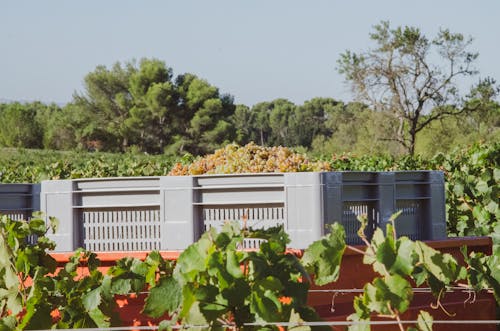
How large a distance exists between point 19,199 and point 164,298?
8.64ft

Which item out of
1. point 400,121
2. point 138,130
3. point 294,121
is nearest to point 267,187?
point 400,121

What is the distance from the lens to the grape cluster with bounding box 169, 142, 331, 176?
7113 mm

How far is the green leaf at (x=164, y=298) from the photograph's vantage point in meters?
3.12

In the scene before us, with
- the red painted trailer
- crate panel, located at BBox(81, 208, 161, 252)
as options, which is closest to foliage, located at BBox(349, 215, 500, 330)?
the red painted trailer

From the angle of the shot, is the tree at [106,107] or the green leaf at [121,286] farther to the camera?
the tree at [106,107]

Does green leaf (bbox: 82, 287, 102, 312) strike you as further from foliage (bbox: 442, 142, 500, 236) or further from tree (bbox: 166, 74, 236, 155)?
tree (bbox: 166, 74, 236, 155)

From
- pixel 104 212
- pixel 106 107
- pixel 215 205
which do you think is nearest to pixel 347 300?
pixel 215 205

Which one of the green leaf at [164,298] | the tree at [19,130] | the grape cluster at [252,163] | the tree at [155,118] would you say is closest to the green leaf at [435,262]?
the green leaf at [164,298]

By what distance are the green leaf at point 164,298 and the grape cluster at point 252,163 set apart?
3836 mm

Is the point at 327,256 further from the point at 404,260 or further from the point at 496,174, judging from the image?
the point at 496,174

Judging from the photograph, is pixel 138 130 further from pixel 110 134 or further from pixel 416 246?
pixel 416 246

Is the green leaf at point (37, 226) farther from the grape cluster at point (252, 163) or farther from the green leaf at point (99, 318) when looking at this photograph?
the grape cluster at point (252, 163)

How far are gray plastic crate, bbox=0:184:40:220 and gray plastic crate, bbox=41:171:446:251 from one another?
1.41 feet

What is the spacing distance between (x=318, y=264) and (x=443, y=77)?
44.6 metres
